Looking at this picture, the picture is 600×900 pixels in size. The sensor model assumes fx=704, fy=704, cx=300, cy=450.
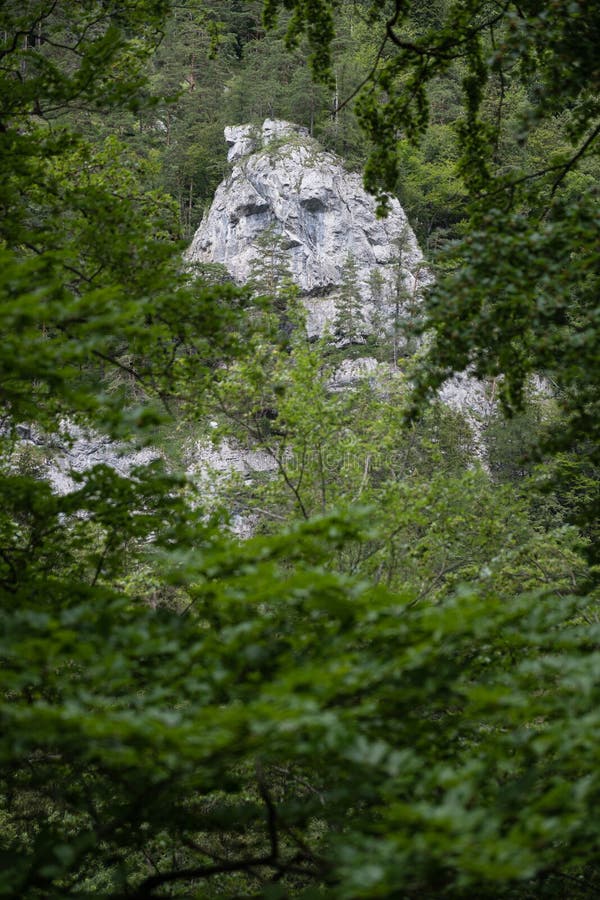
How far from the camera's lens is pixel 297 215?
121 ft

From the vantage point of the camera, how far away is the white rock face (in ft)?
119

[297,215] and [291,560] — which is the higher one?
[297,215]

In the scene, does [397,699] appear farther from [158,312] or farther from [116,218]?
[116,218]

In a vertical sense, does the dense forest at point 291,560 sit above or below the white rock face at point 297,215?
below

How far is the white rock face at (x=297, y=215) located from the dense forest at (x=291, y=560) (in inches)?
1149

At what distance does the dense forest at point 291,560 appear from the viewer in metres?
1.78

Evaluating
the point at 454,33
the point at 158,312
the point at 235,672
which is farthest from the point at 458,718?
Result: the point at 454,33

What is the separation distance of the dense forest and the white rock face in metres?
29.2

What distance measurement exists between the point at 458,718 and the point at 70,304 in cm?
193

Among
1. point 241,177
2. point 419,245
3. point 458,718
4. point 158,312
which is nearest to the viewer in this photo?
point 458,718

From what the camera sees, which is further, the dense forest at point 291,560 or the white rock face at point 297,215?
the white rock face at point 297,215

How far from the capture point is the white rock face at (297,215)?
3622 centimetres

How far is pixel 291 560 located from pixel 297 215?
3613cm

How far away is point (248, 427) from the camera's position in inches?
279
